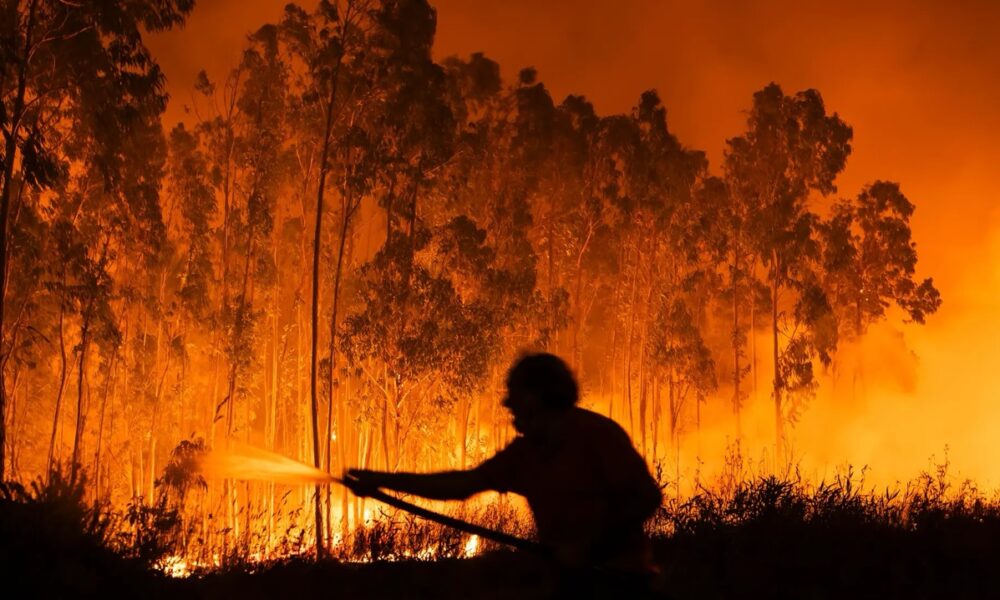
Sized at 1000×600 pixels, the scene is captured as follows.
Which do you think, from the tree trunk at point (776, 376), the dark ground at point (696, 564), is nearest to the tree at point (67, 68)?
the dark ground at point (696, 564)

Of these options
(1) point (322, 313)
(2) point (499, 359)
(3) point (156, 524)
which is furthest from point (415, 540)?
(1) point (322, 313)

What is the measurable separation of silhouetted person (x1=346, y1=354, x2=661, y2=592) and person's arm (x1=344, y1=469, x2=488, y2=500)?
0.19 m

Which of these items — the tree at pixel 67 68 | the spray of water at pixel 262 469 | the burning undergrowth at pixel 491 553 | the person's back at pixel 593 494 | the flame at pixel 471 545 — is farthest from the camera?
the tree at pixel 67 68

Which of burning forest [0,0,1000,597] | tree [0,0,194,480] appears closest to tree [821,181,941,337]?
burning forest [0,0,1000,597]

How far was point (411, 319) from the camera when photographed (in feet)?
83.3

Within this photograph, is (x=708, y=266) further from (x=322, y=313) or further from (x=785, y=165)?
(x=322, y=313)

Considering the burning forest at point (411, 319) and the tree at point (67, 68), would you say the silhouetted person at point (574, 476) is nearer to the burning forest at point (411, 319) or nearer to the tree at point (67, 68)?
the burning forest at point (411, 319)

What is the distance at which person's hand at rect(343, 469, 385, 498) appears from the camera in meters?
3.27

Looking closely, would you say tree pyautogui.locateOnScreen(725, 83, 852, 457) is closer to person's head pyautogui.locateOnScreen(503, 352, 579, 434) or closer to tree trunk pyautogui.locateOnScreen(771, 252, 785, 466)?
tree trunk pyautogui.locateOnScreen(771, 252, 785, 466)

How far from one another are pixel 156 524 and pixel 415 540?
201cm

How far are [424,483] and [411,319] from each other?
Result: 22.2m

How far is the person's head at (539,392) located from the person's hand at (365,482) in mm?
564

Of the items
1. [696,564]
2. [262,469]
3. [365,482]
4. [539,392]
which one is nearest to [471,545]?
[696,564]

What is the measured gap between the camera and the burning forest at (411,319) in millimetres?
6461
